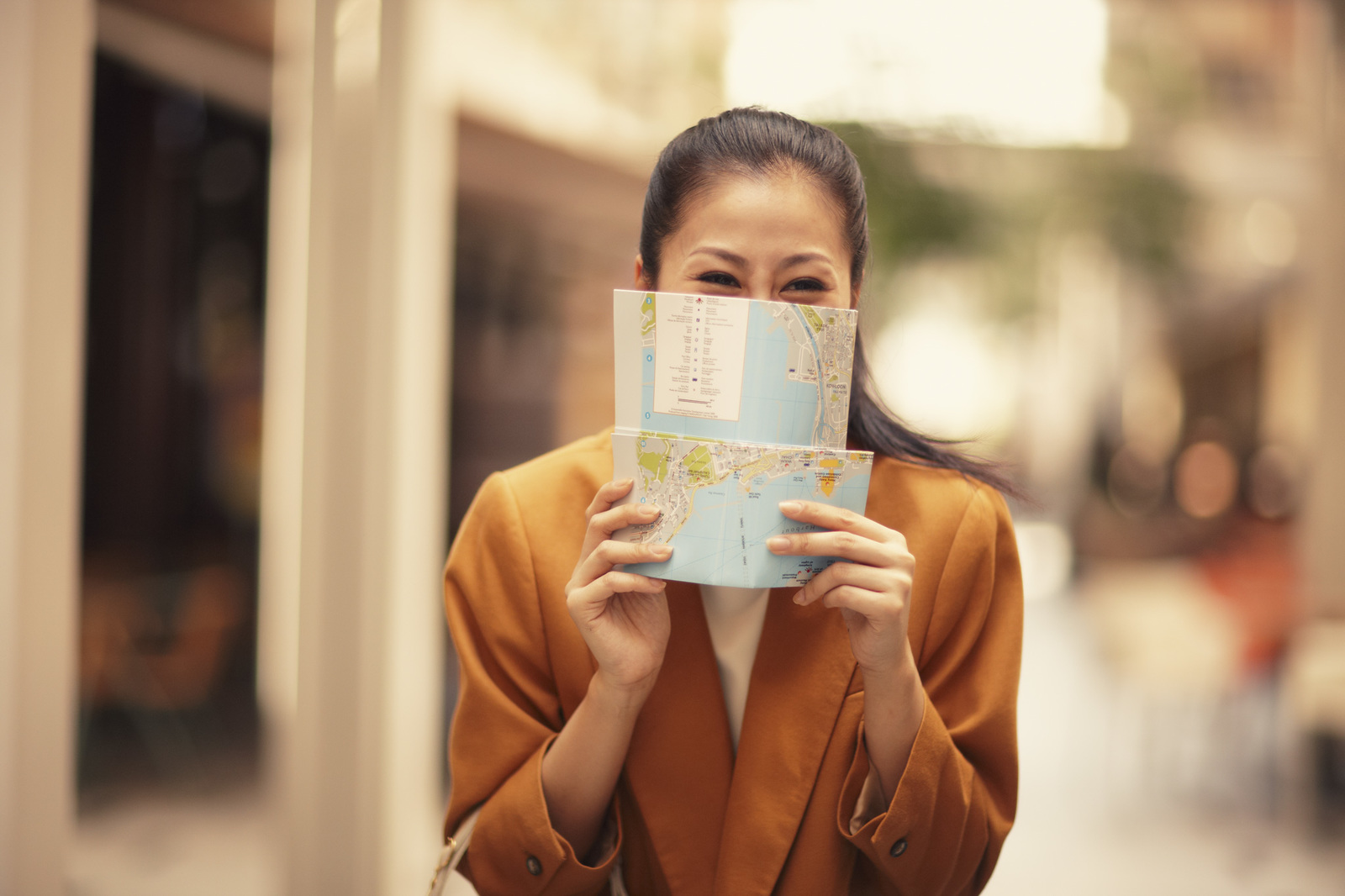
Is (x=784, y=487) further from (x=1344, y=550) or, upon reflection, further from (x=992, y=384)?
(x=992, y=384)

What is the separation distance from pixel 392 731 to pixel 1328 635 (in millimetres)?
3635

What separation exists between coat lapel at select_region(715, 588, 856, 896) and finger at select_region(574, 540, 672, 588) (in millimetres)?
305

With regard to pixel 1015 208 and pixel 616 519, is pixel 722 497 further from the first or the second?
pixel 1015 208

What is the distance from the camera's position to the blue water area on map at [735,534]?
0.89 metres

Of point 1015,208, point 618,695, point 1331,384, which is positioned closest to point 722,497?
point 618,695

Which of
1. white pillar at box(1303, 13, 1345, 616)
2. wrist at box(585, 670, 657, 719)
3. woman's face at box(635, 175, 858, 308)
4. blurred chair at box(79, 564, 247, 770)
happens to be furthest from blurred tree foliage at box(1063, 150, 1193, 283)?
blurred chair at box(79, 564, 247, 770)

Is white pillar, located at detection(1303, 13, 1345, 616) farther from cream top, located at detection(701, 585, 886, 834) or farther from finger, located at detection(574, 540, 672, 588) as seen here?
finger, located at detection(574, 540, 672, 588)

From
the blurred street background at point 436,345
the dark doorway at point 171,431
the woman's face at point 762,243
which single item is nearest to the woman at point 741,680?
the woman's face at point 762,243

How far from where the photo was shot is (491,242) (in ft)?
16.6

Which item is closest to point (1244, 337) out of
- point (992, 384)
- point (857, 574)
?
point (992, 384)

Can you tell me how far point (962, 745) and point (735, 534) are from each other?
437mm

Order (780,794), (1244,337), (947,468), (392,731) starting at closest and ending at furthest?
(780,794) → (947,468) → (392,731) → (1244,337)

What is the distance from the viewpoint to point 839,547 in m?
0.90

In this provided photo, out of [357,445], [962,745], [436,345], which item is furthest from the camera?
[436,345]
